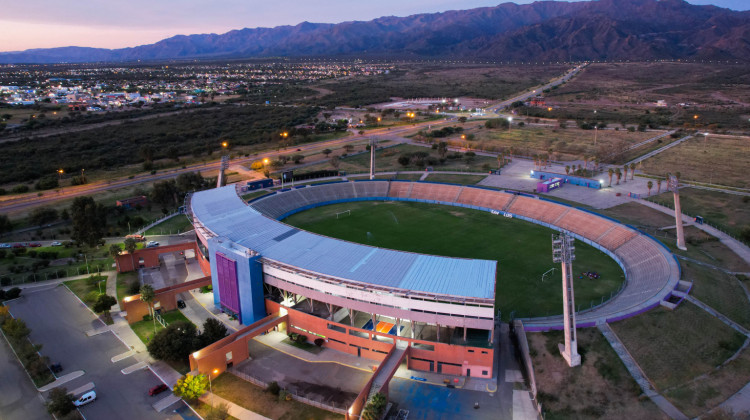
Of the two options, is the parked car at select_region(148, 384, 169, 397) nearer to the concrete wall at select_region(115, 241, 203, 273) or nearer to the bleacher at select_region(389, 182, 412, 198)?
the concrete wall at select_region(115, 241, 203, 273)

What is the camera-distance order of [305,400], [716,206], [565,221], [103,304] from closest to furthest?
[305,400] → [103,304] → [565,221] → [716,206]

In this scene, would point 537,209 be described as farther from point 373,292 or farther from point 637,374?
point 373,292

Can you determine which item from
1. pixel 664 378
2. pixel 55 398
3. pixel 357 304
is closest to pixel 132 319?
pixel 55 398

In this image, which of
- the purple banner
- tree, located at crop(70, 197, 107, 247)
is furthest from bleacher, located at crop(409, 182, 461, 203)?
tree, located at crop(70, 197, 107, 247)

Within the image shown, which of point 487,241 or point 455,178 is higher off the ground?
point 455,178

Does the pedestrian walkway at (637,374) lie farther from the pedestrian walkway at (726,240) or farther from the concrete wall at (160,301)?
the concrete wall at (160,301)

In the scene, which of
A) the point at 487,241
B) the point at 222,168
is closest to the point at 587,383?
the point at 487,241

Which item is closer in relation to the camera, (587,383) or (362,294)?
(587,383)

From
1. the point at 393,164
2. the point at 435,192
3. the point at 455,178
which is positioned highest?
the point at 393,164
